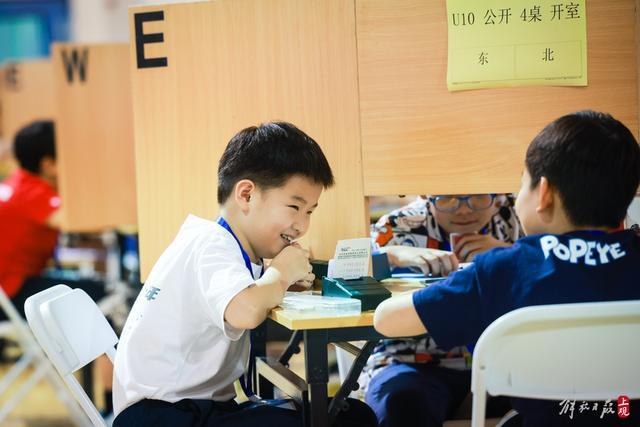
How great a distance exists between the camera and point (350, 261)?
5.81 feet

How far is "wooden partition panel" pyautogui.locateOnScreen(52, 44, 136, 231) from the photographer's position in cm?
406

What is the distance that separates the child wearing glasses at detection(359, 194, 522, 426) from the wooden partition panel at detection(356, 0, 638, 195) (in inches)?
9.1

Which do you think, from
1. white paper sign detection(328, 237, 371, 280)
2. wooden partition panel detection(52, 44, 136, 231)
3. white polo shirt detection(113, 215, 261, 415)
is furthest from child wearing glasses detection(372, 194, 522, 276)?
wooden partition panel detection(52, 44, 136, 231)

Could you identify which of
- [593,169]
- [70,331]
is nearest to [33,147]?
[70,331]

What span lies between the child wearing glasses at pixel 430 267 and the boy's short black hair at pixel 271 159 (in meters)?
0.42

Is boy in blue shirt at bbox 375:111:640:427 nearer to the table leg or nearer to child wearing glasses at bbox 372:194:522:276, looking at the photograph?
the table leg

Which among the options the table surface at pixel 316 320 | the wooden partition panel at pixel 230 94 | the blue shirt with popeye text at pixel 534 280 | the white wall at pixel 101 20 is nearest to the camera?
the blue shirt with popeye text at pixel 534 280

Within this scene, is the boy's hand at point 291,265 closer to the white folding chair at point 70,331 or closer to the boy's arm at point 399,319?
the boy's arm at point 399,319

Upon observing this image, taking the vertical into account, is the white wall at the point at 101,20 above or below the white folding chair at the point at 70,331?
above

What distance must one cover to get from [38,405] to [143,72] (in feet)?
8.65

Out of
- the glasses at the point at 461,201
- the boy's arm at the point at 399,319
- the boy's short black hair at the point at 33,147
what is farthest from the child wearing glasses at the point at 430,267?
the boy's short black hair at the point at 33,147

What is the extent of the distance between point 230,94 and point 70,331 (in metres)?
0.79

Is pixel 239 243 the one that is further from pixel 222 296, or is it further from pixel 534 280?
pixel 534 280

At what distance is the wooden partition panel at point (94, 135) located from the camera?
406 centimetres
